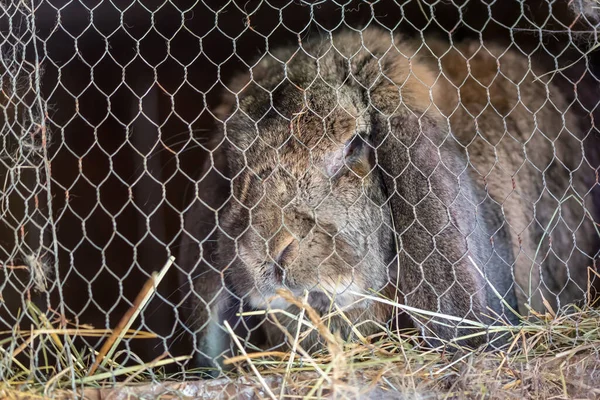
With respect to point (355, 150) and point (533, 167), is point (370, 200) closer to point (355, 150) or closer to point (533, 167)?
point (355, 150)

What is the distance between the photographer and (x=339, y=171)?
2.15 metres

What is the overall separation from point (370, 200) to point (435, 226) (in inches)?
11.5

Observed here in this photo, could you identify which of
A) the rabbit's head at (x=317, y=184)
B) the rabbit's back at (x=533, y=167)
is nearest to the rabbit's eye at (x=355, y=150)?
the rabbit's head at (x=317, y=184)

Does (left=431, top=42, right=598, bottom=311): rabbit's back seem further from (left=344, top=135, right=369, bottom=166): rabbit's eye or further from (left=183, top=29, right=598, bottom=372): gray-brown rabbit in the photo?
(left=344, top=135, right=369, bottom=166): rabbit's eye

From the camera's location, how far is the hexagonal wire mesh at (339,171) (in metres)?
1.93

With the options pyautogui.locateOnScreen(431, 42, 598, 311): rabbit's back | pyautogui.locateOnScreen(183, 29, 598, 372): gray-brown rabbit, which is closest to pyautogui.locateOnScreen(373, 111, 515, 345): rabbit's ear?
pyautogui.locateOnScreen(183, 29, 598, 372): gray-brown rabbit

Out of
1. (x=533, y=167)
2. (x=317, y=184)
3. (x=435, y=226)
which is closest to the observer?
(x=435, y=226)

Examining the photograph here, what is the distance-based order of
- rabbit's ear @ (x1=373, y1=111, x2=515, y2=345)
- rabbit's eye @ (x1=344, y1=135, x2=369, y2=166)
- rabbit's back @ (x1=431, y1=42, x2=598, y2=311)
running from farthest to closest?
rabbit's back @ (x1=431, y1=42, x2=598, y2=311)
rabbit's eye @ (x1=344, y1=135, x2=369, y2=166)
rabbit's ear @ (x1=373, y1=111, x2=515, y2=345)

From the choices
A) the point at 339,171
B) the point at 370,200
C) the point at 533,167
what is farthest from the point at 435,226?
the point at 533,167

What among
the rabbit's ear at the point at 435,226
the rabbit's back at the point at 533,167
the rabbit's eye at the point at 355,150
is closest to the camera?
the rabbit's ear at the point at 435,226

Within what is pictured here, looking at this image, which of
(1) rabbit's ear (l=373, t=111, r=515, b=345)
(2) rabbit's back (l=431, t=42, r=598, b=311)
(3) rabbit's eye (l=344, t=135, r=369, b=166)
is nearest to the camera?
(1) rabbit's ear (l=373, t=111, r=515, b=345)

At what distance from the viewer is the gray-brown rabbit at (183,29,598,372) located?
1.95 metres

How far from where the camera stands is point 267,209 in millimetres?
2045

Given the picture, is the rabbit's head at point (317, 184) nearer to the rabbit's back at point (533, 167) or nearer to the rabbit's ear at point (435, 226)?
the rabbit's ear at point (435, 226)
